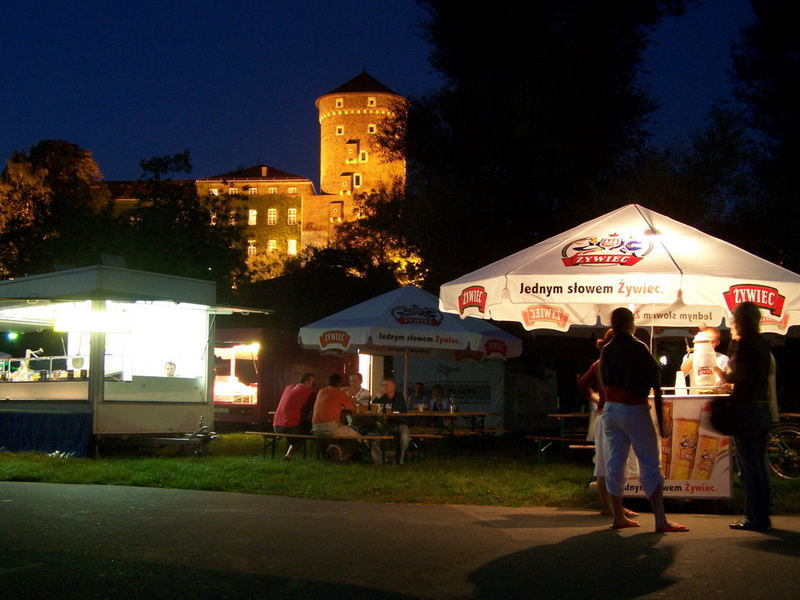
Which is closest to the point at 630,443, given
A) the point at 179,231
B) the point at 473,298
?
the point at 473,298

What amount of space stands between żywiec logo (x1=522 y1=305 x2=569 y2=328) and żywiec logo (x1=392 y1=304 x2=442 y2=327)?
4890 mm

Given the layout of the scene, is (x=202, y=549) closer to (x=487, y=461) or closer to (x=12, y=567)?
(x=12, y=567)

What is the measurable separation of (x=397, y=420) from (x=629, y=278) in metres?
8.12

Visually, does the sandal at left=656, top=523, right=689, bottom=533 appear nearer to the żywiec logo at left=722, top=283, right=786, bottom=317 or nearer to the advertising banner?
the advertising banner

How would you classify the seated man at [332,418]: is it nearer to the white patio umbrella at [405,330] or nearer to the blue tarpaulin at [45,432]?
the white patio umbrella at [405,330]

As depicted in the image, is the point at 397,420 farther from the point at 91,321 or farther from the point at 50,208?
the point at 50,208

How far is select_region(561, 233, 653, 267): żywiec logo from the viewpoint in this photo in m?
9.95

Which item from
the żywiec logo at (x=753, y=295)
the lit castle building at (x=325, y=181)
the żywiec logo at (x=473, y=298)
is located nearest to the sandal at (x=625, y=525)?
the żywiec logo at (x=753, y=295)

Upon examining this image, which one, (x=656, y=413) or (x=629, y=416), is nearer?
(x=629, y=416)

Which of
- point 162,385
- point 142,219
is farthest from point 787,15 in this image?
point 142,219

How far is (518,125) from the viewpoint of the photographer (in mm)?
20812

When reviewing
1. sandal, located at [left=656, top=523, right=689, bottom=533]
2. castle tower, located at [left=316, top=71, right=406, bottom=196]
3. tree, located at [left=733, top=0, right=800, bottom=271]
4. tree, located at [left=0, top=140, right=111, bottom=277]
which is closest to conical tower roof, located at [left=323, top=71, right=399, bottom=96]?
castle tower, located at [left=316, top=71, right=406, bottom=196]

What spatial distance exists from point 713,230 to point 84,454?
40.4 ft

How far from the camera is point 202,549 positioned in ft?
22.1
